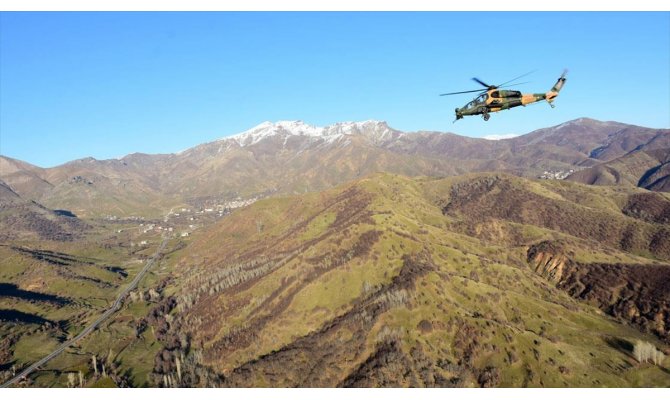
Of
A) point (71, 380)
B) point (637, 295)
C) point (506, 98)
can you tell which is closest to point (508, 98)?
point (506, 98)

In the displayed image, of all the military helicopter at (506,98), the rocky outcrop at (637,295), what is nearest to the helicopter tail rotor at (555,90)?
the military helicopter at (506,98)

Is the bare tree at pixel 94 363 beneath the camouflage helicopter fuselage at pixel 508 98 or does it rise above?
beneath

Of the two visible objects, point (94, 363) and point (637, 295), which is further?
point (94, 363)

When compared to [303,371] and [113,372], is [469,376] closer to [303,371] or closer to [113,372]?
[303,371]

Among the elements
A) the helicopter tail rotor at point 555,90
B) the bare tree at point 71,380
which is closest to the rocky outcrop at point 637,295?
the helicopter tail rotor at point 555,90

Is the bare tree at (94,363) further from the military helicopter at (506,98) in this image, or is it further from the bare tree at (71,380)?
the military helicopter at (506,98)

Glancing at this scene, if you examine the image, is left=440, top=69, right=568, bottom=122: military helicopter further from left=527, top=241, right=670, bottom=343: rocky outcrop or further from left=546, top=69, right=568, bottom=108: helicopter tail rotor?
left=527, top=241, right=670, bottom=343: rocky outcrop

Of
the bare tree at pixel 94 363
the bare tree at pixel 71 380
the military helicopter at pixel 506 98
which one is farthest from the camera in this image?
the bare tree at pixel 94 363

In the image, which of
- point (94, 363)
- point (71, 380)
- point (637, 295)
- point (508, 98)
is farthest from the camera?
point (94, 363)

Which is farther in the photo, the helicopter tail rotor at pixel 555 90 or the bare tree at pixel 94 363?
the bare tree at pixel 94 363

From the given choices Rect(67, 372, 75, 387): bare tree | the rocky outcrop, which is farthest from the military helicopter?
Rect(67, 372, 75, 387): bare tree

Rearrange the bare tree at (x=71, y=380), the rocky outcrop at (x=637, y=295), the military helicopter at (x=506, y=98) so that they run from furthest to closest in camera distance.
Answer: the bare tree at (x=71, y=380)
the rocky outcrop at (x=637, y=295)
the military helicopter at (x=506, y=98)

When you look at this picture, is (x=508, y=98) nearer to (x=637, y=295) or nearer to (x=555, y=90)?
(x=555, y=90)
